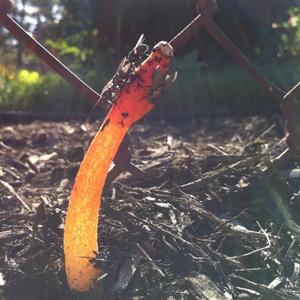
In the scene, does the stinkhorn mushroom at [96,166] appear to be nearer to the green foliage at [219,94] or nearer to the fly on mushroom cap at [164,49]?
the fly on mushroom cap at [164,49]

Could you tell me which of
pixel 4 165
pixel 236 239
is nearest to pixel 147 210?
pixel 236 239

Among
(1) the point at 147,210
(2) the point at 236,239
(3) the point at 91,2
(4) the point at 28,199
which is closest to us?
(2) the point at 236,239

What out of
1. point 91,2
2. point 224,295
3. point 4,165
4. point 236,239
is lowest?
point 224,295

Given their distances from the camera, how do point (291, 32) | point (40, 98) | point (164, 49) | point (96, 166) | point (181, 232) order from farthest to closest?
1. point (291, 32)
2. point (40, 98)
3. point (181, 232)
4. point (96, 166)
5. point (164, 49)

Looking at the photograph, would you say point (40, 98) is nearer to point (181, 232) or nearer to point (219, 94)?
point (219, 94)

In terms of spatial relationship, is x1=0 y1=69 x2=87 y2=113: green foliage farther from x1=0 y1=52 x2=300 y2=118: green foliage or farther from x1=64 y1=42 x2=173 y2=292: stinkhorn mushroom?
x1=64 y1=42 x2=173 y2=292: stinkhorn mushroom

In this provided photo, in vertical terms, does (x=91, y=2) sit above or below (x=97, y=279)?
above

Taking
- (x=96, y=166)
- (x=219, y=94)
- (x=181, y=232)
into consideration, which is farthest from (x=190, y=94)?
(x=96, y=166)

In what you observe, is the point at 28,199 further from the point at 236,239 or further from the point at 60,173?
the point at 236,239
